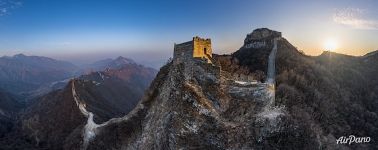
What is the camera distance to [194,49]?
62562mm

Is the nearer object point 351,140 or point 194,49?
point 194,49

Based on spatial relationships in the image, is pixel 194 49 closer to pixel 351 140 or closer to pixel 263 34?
pixel 351 140

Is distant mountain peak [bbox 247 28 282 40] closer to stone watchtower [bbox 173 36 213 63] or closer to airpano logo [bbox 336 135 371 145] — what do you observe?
airpano logo [bbox 336 135 371 145]

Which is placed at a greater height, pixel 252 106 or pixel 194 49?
pixel 194 49

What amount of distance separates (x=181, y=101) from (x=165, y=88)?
927 cm

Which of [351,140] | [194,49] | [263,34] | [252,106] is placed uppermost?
[263,34]

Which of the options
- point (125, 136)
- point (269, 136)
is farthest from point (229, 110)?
point (125, 136)

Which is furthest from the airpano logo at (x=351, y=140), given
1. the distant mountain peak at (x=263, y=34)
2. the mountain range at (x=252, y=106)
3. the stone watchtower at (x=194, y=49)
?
the distant mountain peak at (x=263, y=34)

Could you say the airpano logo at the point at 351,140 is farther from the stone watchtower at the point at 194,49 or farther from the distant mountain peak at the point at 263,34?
the distant mountain peak at the point at 263,34

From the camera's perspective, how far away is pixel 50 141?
15075cm

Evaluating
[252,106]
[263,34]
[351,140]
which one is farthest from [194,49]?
[263,34]

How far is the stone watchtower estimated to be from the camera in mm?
62906

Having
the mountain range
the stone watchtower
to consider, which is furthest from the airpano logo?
the stone watchtower

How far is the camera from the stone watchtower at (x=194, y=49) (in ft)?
206
